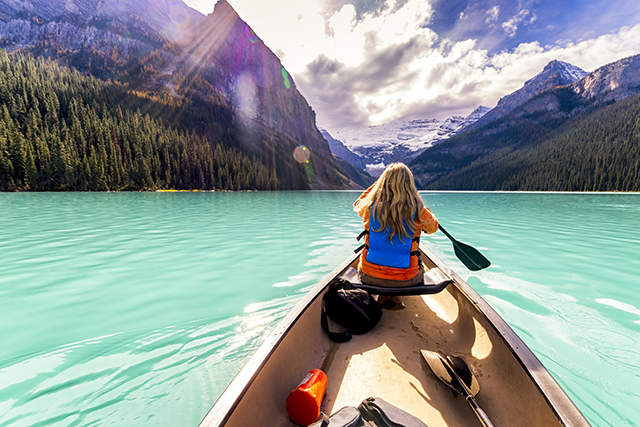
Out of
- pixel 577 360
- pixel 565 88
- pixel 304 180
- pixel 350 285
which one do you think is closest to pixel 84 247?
pixel 350 285

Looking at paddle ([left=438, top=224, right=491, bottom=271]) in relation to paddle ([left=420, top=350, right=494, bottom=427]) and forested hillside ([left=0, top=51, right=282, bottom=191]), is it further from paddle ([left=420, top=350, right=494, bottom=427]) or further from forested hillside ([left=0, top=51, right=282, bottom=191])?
forested hillside ([left=0, top=51, right=282, bottom=191])

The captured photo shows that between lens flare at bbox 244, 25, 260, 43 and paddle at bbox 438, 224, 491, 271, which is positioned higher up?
lens flare at bbox 244, 25, 260, 43

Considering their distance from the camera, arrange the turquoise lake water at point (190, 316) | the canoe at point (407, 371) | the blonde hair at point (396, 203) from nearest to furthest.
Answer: the canoe at point (407, 371) → the turquoise lake water at point (190, 316) → the blonde hair at point (396, 203)

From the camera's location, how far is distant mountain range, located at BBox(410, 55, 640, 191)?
103 metres

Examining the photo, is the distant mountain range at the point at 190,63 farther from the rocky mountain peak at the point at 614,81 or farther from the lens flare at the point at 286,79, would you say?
the rocky mountain peak at the point at 614,81

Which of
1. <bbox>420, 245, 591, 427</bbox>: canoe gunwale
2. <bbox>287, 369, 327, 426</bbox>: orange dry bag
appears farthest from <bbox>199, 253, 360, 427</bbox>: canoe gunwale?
<bbox>420, 245, 591, 427</bbox>: canoe gunwale

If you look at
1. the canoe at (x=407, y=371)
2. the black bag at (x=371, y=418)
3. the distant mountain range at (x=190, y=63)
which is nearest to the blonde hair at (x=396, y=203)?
the canoe at (x=407, y=371)

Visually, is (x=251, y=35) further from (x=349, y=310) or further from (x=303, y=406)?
(x=303, y=406)

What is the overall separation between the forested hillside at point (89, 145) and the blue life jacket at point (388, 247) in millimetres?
80908

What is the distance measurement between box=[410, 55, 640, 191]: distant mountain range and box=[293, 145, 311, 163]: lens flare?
98951mm

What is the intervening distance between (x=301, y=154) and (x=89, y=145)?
332 feet

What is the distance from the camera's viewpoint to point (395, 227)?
160 inches

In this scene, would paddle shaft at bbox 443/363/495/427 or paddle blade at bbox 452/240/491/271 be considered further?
paddle blade at bbox 452/240/491/271

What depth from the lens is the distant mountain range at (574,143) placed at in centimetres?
10312
